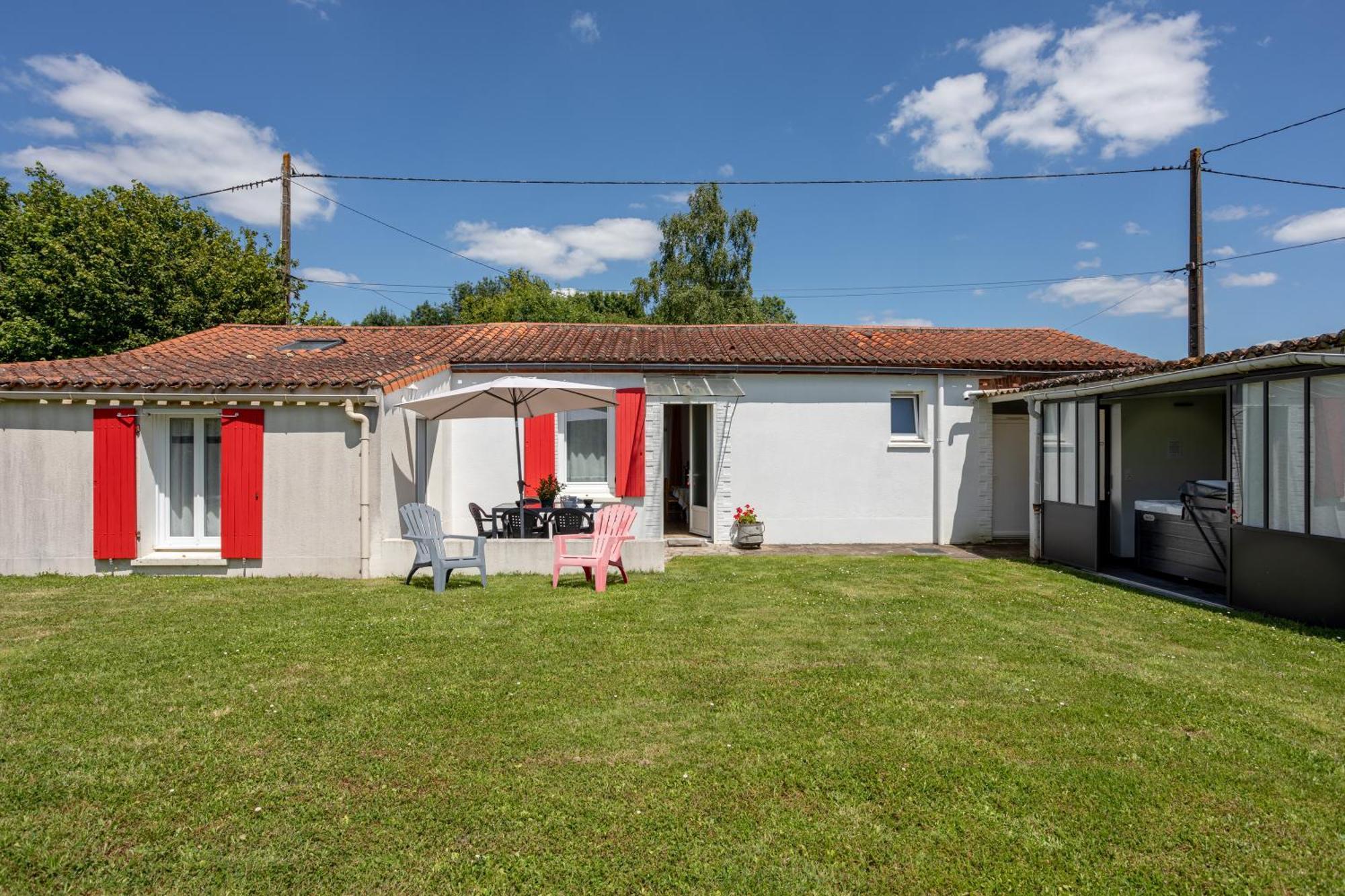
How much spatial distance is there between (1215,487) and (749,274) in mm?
26953

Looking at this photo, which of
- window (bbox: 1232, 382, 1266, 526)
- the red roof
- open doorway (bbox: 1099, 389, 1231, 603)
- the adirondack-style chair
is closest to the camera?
window (bbox: 1232, 382, 1266, 526)

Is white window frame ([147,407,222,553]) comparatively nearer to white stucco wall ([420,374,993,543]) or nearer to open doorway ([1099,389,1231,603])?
white stucco wall ([420,374,993,543])

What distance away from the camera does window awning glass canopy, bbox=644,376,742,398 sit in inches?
532

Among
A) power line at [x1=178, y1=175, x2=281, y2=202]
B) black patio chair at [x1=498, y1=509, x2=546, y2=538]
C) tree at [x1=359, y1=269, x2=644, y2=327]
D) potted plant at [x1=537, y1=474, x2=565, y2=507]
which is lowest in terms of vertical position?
black patio chair at [x1=498, y1=509, x2=546, y2=538]

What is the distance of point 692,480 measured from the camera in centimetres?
1485

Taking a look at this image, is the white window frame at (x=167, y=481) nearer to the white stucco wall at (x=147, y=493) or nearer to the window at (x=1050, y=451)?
the white stucco wall at (x=147, y=493)

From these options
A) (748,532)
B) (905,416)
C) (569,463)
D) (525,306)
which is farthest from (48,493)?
(525,306)

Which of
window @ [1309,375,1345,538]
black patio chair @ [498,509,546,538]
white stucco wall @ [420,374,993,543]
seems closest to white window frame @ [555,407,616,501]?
white stucco wall @ [420,374,993,543]

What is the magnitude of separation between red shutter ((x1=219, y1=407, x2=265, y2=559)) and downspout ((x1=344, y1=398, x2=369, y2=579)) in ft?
4.74

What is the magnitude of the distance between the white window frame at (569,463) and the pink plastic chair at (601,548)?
4.00 m

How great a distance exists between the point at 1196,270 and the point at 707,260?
2160 cm

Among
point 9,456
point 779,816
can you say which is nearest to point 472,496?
point 9,456

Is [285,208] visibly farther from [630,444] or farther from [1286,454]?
[1286,454]

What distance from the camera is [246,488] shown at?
9992 millimetres
